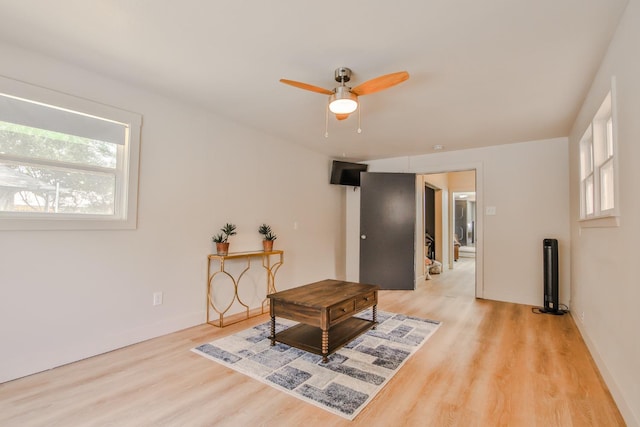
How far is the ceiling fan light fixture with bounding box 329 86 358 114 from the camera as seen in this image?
243 centimetres

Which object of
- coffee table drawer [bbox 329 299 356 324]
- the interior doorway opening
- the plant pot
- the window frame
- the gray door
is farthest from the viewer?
the interior doorway opening

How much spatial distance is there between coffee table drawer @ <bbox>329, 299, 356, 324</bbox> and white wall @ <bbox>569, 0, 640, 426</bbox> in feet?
5.83

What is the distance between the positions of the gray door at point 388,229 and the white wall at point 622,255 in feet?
8.90

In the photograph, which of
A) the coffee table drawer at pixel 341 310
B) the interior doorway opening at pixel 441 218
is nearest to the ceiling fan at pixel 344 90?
the coffee table drawer at pixel 341 310

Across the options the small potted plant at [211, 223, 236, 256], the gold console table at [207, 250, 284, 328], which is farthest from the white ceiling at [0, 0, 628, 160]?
the gold console table at [207, 250, 284, 328]

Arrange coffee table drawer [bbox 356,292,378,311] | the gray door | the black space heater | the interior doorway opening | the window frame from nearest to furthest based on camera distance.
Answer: the window frame → coffee table drawer [bbox 356,292,378,311] → the black space heater → the gray door → the interior doorway opening

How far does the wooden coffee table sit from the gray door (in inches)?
85.0

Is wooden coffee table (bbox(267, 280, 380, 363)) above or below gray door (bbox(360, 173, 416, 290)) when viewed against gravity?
below

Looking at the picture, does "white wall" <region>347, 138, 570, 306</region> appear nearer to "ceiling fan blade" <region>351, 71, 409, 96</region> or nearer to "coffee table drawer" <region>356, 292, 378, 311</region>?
"coffee table drawer" <region>356, 292, 378, 311</region>

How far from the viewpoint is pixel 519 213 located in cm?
446

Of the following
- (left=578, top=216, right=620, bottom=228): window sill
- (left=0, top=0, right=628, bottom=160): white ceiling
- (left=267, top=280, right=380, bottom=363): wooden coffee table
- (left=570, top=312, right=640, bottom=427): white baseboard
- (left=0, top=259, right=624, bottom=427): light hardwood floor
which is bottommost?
(left=0, top=259, right=624, bottom=427): light hardwood floor

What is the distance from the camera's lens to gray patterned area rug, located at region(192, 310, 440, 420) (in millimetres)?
2061

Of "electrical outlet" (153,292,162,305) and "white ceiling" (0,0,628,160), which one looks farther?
"electrical outlet" (153,292,162,305)

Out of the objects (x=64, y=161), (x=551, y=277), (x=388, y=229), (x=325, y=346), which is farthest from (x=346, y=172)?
(x=64, y=161)
